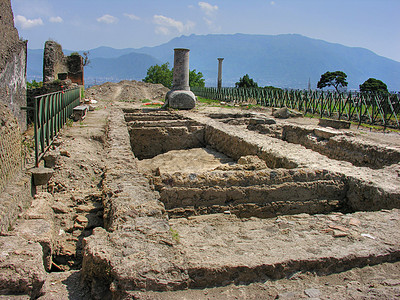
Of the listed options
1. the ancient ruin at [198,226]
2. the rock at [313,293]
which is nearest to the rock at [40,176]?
the ancient ruin at [198,226]

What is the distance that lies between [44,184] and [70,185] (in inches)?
31.4

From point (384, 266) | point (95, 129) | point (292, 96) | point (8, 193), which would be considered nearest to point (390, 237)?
point (384, 266)

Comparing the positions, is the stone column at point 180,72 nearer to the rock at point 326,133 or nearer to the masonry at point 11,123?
the rock at point 326,133

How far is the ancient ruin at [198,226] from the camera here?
2.67 metres

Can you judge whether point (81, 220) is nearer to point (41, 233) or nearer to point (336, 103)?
point (41, 233)

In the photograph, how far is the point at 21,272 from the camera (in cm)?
255

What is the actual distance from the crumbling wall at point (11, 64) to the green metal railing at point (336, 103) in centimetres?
1484

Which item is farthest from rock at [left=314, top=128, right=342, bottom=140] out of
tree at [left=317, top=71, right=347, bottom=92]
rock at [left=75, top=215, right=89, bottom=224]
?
tree at [left=317, top=71, right=347, bottom=92]

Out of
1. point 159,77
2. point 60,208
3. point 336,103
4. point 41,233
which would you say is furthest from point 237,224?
point 159,77

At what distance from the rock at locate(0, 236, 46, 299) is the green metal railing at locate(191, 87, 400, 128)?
54.5 ft

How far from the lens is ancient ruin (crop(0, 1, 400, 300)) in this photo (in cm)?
267

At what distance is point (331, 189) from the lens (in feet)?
16.8

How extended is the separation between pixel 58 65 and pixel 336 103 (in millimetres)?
17850

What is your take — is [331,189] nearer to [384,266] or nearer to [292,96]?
[384,266]
